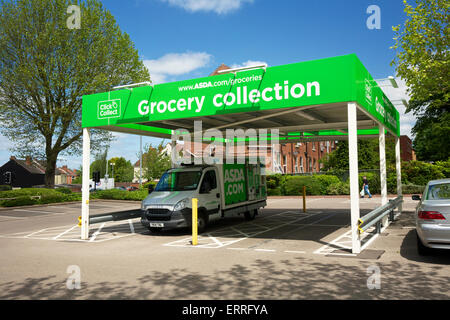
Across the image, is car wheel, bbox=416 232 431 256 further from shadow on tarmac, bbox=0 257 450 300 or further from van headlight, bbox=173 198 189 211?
van headlight, bbox=173 198 189 211

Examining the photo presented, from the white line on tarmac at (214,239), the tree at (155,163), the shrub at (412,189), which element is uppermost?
the tree at (155,163)

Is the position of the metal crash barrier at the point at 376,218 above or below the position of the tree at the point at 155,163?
below

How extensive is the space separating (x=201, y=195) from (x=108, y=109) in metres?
4.08

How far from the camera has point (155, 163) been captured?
141ft

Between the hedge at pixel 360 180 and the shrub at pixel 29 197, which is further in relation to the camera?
the hedge at pixel 360 180

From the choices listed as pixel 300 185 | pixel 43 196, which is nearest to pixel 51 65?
pixel 43 196

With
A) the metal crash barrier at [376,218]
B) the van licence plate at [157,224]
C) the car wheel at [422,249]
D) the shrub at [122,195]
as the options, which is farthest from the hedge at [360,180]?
the van licence plate at [157,224]

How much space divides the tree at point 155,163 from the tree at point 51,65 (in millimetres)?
12464

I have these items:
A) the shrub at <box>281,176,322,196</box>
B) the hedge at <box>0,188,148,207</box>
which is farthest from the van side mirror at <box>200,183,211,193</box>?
the hedge at <box>0,188,148,207</box>

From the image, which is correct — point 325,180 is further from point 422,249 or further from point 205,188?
point 422,249

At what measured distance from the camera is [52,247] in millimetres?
10188

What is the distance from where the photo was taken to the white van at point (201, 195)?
11.1 metres

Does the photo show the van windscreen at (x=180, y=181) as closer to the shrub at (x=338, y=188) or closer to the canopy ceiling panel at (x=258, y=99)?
the canopy ceiling panel at (x=258, y=99)
